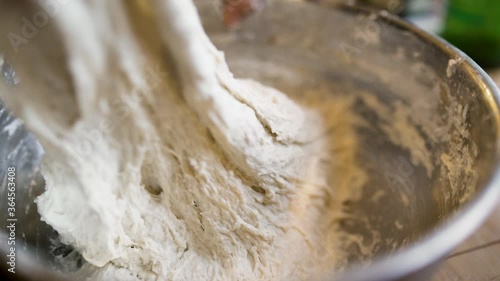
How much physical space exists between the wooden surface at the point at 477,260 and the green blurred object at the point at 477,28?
51cm

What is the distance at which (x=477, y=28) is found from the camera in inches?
42.7

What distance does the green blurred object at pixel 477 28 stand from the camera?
1.04 m

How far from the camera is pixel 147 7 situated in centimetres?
55

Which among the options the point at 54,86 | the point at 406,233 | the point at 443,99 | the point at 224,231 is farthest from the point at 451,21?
the point at 54,86

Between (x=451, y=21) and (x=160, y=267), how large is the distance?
93 cm

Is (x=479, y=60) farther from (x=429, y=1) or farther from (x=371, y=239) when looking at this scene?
(x=371, y=239)
